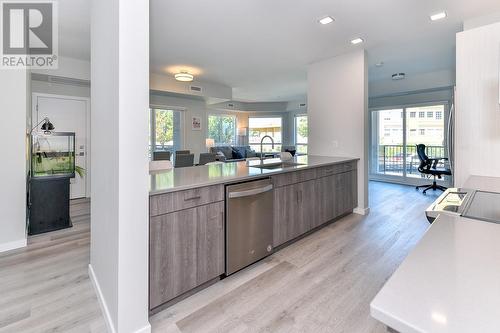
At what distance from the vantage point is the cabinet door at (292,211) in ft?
8.98

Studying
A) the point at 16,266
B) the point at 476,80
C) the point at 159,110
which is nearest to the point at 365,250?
the point at 476,80

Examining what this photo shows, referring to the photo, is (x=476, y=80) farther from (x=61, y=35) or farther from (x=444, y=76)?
(x=61, y=35)

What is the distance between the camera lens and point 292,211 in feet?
9.59

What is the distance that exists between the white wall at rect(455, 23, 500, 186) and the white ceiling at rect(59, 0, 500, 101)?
1.11m

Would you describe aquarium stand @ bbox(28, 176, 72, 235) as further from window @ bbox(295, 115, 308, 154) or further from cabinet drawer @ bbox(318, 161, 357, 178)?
window @ bbox(295, 115, 308, 154)

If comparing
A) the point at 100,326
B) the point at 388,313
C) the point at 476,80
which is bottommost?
the point at 100,326

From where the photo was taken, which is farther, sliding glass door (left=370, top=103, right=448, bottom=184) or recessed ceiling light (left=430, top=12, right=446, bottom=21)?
sliding glass door (left=370, top=103, right=448, bottom=184)

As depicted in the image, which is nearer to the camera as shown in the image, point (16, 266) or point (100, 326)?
point (100, 326)

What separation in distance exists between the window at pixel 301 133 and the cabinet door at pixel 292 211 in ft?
23.9

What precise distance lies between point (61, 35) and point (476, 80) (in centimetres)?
486

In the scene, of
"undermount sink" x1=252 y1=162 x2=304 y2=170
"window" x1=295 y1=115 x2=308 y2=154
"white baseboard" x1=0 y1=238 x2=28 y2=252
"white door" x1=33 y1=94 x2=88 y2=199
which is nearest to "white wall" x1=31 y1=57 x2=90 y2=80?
"white door" x1=33 y1=94 x2=88 y2=199

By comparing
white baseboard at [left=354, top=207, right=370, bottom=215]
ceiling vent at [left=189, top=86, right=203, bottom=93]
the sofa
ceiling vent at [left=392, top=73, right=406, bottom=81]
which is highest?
ceiling vent at [left=392, top=73, right=406, bottom=81]

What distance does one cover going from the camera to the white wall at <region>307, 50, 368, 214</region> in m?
4.19

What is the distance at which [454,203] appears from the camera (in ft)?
4.34
